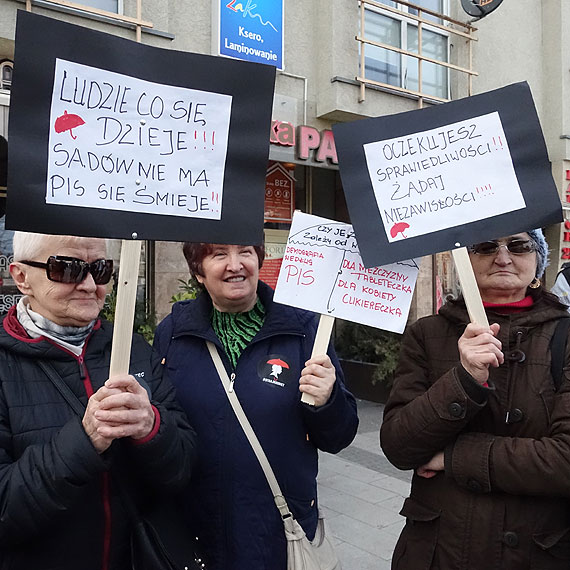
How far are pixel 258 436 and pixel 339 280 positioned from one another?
0.63 m

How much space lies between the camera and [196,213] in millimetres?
1657

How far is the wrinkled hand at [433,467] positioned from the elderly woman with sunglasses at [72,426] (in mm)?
767

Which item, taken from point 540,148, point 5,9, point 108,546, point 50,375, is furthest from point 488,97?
point 5,9

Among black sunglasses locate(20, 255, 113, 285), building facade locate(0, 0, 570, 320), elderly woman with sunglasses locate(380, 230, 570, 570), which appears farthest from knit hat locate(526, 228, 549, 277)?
building facade locate(0, 0, 570, 320)

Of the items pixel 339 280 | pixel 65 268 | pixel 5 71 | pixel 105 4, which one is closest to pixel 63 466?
pixel 65 268

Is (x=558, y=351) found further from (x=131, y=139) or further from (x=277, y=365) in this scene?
(x=131, y=139)

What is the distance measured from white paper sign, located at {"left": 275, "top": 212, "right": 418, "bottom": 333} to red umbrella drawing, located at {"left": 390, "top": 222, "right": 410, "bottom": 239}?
0.14m

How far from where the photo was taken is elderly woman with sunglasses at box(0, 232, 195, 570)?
1.40 m

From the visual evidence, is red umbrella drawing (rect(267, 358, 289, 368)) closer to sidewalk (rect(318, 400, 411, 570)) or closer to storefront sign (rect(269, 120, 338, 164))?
sidewalk (rect(318, 400, 411, 570))

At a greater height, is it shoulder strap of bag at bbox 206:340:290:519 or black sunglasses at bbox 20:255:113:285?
black sunglasses at bbox 20:255:113:285

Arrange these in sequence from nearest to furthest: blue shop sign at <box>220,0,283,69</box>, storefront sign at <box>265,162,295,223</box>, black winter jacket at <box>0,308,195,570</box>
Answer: black winter jacket at <box>0,308,195,570</box> → blue shop sign at <box>220,0,283,69</box> → storefront sign at <box>265,162,295,223</box>

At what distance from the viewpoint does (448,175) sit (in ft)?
6.02

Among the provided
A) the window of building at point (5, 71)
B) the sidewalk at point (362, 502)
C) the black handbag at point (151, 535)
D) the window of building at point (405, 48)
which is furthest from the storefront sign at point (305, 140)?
the black handbag at point (151, 535)

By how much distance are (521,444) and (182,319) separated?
4.18 ft
